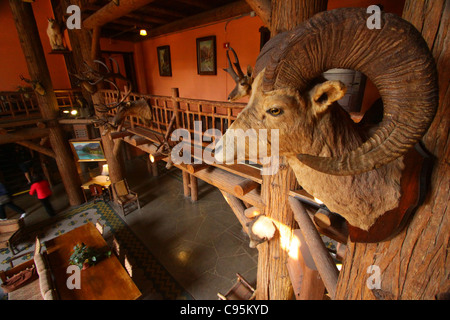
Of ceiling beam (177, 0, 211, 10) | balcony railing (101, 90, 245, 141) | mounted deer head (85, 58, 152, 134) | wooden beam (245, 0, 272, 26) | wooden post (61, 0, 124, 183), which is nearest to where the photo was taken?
wooden beam (245, 0, 272, 26)

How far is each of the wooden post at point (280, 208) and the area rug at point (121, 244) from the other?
2588mm

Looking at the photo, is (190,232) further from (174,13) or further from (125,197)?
(174,13)

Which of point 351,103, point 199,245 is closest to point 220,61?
point 351,103

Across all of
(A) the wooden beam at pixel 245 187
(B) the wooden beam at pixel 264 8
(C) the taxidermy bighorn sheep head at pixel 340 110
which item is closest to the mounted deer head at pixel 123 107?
(A) the wooden beam at pixel 245 187

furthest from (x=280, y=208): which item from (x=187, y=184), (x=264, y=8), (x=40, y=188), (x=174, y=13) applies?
(x=40, y=188)

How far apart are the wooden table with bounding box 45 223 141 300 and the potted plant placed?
11 centimetres

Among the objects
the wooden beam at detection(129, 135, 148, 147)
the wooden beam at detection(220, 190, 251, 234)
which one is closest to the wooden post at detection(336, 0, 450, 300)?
the wooden beam at detection(220, 190, 251, 234)

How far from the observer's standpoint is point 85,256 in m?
5.23

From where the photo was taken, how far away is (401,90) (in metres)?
0.80

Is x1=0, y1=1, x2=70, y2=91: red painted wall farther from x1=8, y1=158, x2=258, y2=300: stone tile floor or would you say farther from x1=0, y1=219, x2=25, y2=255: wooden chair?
x1=0, y1=219, x2=25, y2=255: wooden chair

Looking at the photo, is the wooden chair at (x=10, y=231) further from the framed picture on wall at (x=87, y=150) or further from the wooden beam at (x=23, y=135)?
the framed picture on wall at (x=87, y=150)

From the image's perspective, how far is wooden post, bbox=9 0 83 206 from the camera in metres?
6.86

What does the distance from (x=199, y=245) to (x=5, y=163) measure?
36.1ft
